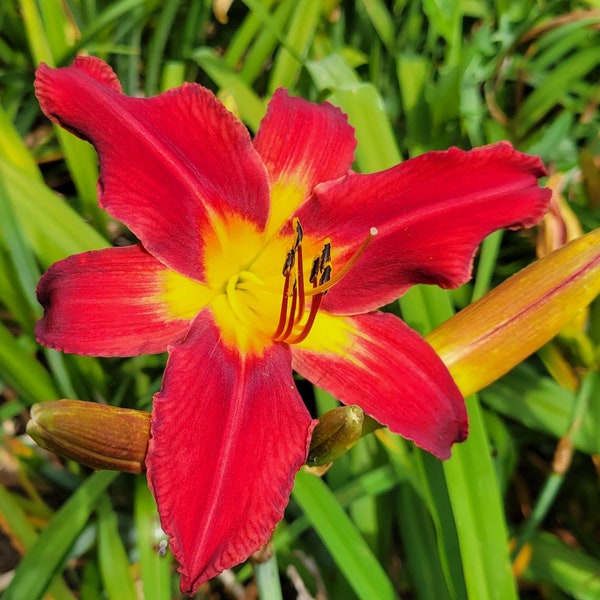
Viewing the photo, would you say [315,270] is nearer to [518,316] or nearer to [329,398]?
[518,316]

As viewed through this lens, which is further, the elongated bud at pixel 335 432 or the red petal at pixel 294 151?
the red petal at pixel 294 151

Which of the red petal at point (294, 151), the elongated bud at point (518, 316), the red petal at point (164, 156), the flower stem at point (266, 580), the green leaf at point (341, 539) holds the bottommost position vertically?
the green leaf at point (341, 539)

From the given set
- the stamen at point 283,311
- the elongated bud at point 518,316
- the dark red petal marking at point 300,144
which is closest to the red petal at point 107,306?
the stamen at point 283,311

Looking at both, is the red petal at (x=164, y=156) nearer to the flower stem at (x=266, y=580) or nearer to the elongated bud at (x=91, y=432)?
the elongated bud at (x=91, y=432)

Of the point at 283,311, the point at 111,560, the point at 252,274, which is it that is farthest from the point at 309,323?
the point at 111,560

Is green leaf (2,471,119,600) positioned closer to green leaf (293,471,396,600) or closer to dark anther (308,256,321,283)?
green leaf (293,471,396,600)

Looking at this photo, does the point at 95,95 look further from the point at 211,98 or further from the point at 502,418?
the point at 502,418

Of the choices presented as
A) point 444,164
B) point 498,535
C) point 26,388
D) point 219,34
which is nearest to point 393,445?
point 498,535
